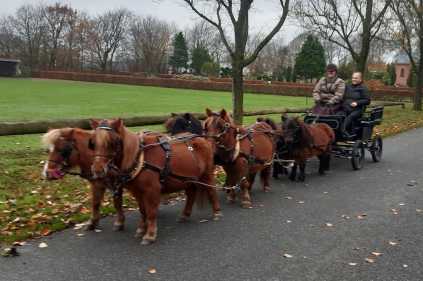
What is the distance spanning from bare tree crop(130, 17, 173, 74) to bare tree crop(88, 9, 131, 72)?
8.23 feet

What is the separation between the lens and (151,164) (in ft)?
18.8

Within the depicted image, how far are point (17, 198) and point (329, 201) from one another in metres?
4.88

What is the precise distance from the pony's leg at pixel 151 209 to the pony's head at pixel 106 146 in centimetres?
53

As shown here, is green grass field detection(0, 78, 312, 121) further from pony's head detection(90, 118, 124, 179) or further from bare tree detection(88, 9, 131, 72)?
bare tree detection(88, 9, 131, 72)

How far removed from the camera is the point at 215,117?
6.99 meters

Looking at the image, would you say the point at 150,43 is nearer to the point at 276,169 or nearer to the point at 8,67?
the point at 8,67

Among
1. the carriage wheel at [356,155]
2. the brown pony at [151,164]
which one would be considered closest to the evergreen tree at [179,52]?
the carriage wheel at [356,155]

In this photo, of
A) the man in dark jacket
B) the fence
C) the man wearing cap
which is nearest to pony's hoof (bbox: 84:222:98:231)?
the man wearing cap

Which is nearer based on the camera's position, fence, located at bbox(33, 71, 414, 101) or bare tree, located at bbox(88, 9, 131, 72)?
fence, located at bbox(33, 71, 414, 101)

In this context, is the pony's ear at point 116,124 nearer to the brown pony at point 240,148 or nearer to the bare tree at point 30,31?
the brown pony at point 240,148

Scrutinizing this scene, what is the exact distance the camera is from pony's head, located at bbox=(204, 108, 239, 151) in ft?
22.9

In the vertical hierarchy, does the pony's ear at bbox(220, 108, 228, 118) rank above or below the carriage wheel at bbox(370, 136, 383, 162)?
above

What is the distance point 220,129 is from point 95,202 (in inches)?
80.9

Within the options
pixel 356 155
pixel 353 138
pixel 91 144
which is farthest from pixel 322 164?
pixel 91 144
